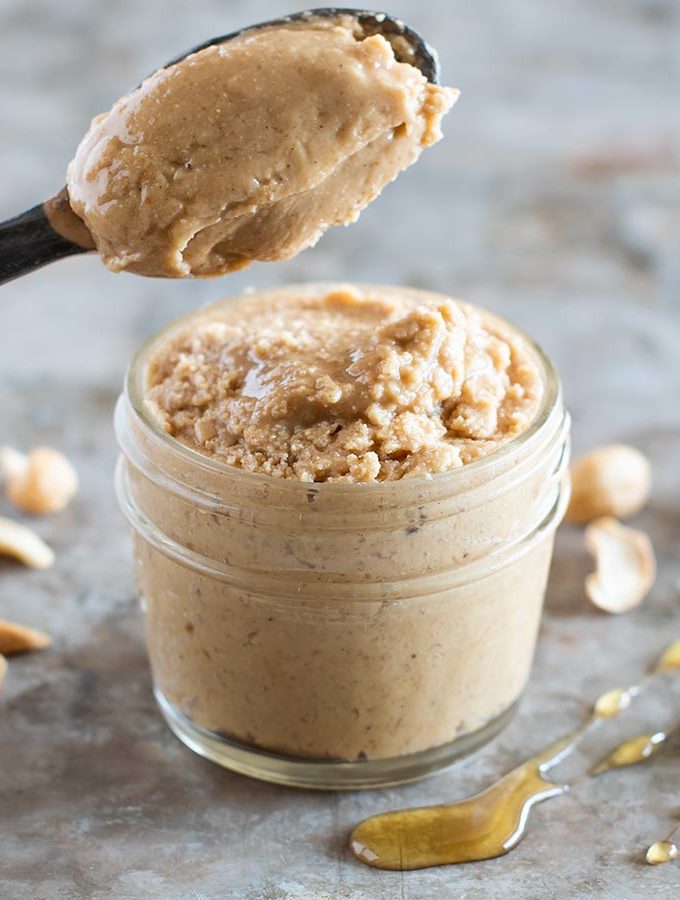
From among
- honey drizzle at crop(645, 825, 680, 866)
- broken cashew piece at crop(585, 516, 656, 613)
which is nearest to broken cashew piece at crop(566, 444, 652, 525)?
broken cashew piece at crop(585, 516, 656, 613)

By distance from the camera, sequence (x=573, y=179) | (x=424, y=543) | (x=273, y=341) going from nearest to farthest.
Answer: (x=424, y=543) → (x=273, y=341) → (x=573, y=179)

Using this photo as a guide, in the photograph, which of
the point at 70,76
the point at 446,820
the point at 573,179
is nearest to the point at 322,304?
the point at 446,820

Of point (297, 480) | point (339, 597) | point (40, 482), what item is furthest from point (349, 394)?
point (40, 482)

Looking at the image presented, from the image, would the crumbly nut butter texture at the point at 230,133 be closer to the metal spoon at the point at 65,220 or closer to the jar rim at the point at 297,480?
the metal spoon at the point at 65,220

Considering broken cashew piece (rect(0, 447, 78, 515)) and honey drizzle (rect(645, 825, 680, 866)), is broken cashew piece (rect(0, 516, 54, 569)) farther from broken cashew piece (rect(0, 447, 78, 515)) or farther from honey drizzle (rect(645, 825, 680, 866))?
honey drizzle (rect(645, 825, 680, 866))

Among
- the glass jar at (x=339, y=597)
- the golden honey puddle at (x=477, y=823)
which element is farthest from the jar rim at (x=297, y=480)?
the golden honey puddle at (x=477, y=823)

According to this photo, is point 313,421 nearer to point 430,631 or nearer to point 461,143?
point 430,631

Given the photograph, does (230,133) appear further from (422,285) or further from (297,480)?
(422,285)
